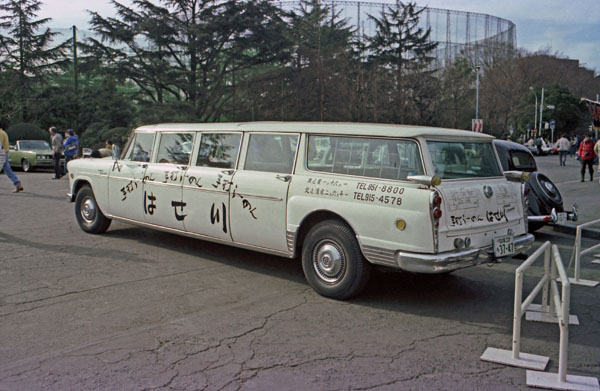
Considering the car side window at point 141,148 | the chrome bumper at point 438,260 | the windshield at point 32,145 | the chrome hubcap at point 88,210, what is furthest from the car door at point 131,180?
the windshield at point 32,145

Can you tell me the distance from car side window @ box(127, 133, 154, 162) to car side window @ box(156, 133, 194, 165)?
0.86 feet

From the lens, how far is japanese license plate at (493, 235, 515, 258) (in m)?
5.37

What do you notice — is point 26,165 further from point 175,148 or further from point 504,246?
point 504,246

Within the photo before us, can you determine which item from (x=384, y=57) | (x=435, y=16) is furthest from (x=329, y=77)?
(x=435, y=16)

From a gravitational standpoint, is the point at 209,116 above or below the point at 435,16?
below

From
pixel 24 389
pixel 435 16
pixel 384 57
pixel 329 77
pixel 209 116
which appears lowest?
pixel 24 389

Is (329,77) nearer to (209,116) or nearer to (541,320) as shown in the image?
(209,116)

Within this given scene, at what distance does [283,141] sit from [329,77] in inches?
1322

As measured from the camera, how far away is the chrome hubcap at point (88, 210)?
879cm

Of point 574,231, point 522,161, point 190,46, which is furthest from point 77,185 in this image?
point 190,46

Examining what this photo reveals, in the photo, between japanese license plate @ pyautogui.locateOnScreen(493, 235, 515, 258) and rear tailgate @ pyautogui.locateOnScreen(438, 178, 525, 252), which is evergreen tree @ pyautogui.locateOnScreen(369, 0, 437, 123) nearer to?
rear tailgate @ pyautogui.locateOnScreen(438, 178, 525, 252)

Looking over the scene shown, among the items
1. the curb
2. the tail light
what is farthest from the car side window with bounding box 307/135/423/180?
the curb

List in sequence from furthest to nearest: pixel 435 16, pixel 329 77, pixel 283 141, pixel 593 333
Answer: pixel 435 16
pixel 329 77
pixel 283 141
pixel 593 333

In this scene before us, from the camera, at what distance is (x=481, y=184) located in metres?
5.50
